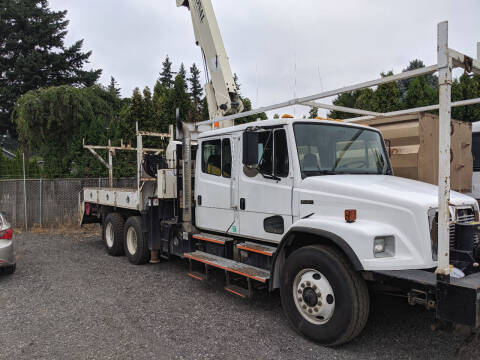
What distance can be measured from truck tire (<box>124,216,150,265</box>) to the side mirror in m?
3.78

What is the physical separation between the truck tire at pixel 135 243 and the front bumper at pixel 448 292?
5.16 meters

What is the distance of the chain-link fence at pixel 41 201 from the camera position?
41.3ft

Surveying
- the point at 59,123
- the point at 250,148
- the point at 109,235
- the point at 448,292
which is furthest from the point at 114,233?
the point at 59,123

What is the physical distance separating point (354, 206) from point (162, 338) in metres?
2.53

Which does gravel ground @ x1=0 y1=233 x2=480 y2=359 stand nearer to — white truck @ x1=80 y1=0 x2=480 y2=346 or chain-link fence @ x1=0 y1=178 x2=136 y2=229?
white truck @ x1=80 y1=0 x2=480 y2=346

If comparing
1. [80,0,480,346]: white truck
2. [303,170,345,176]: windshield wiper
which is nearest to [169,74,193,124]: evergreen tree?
[80,0,480,346]: white truck

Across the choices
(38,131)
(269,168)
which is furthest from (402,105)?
(38,131)

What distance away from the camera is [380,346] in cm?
381

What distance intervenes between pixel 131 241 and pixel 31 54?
22825 millimetres

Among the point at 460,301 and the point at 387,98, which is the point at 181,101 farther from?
the point at 460,301

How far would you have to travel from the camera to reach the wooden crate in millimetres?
5086

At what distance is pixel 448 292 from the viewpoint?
297 cm

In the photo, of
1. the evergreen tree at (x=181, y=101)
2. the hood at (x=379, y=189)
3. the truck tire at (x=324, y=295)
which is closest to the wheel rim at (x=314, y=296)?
the truck tire at (x=324, y=295)

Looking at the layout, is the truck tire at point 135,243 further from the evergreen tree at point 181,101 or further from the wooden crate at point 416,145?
the evergreen tree at point 181,101
